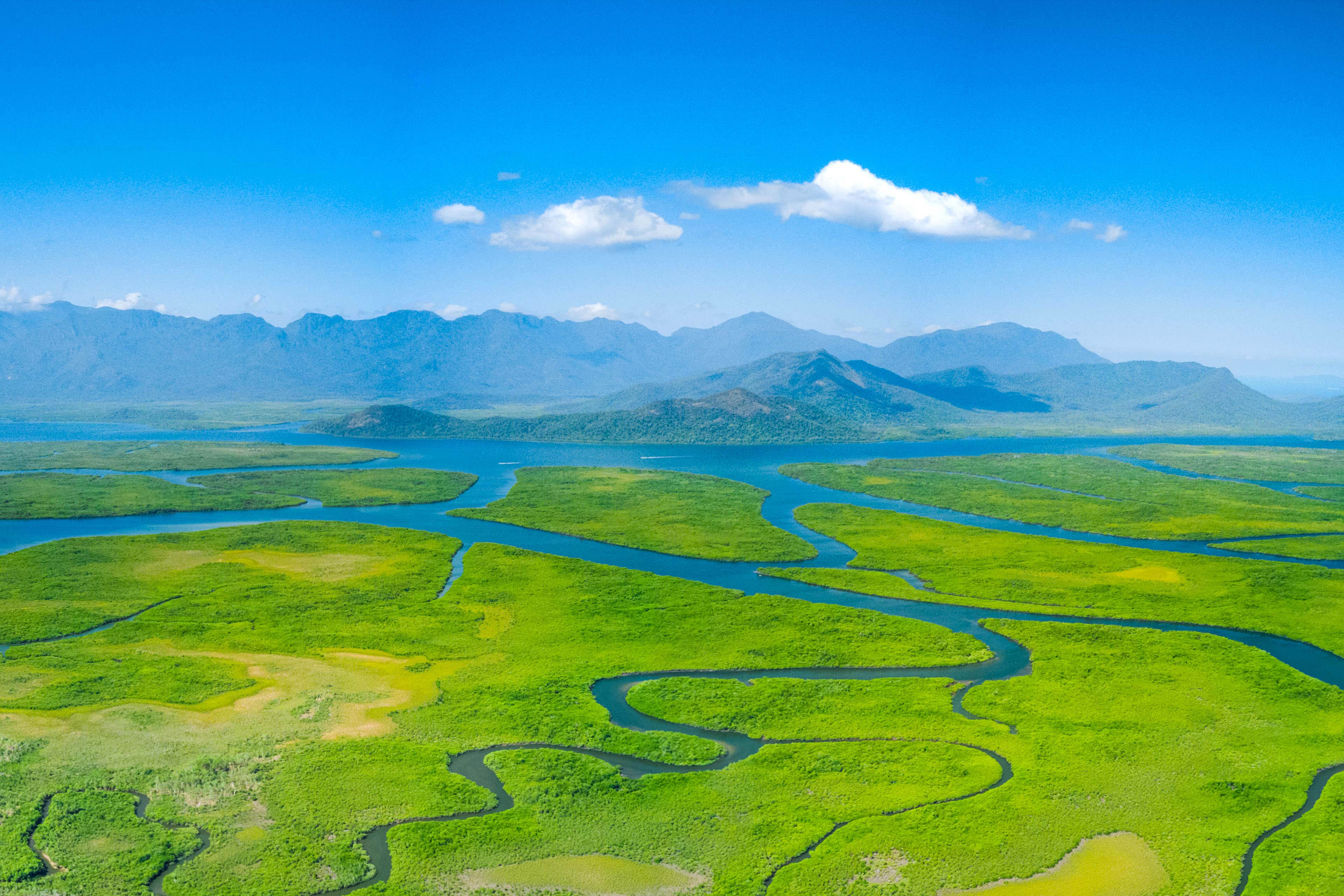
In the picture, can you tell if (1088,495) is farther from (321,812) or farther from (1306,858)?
(321,812)

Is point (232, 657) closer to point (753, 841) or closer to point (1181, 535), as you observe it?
point (753, 841)

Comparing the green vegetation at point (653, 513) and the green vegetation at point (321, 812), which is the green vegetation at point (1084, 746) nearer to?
the green vegetation at point (321, 812)

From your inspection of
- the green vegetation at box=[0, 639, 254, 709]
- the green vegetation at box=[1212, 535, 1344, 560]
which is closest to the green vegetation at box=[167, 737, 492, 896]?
the green vegetation at box=[0, 639, 254, 709]

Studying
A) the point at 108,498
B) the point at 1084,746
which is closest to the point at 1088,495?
the point at 1084,746

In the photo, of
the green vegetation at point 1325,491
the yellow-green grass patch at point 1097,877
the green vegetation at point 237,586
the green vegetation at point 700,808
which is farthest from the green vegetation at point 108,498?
the green vegetation at point 1325,491

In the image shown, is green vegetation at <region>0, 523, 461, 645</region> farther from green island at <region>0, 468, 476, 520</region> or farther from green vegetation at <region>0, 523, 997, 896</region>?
green island at <region>0, 468, 476, 520</region>

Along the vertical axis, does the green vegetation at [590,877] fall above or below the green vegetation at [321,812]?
below
